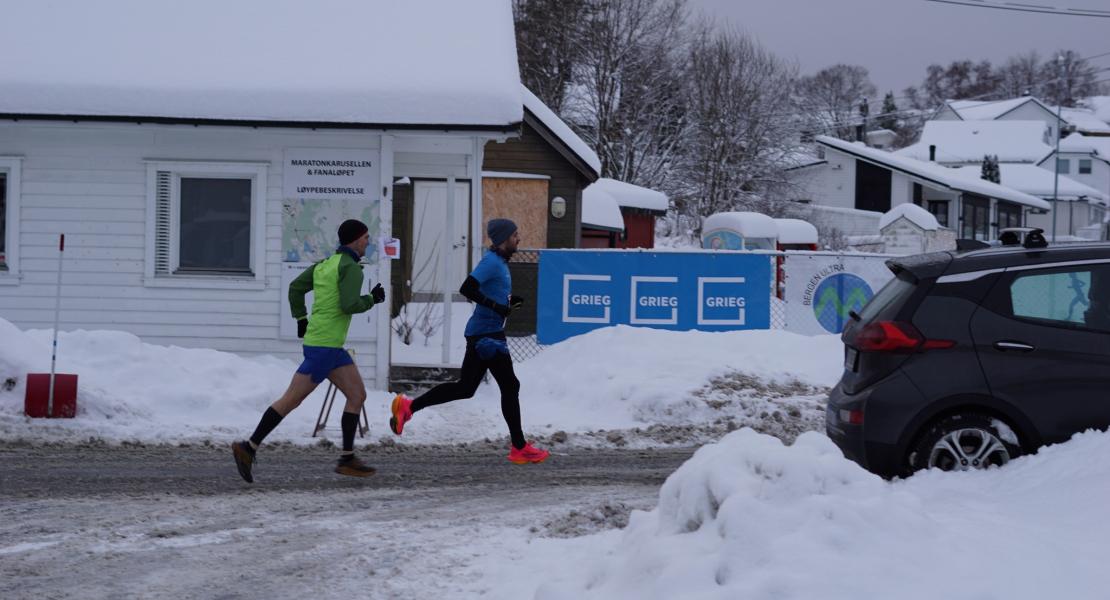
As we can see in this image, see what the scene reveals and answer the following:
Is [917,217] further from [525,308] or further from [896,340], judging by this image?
[896,340]

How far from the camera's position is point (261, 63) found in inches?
547

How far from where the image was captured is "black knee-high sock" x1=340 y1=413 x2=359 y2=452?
9039 mm

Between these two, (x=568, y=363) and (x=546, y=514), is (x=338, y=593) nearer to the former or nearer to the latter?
(x=546, y=514)

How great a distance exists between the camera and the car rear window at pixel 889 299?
7548 millimetres

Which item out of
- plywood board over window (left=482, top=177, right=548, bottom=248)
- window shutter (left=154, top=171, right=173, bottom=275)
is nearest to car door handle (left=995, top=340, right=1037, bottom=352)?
window shutter (left=154, top=171, right=173, bottom=275)

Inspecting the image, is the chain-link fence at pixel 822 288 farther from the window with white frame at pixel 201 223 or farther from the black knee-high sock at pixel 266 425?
the black knee-high sock at pixel 266 425

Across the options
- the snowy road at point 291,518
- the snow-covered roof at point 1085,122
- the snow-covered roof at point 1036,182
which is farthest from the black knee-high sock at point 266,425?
the snow-covered roof at point 1085,122

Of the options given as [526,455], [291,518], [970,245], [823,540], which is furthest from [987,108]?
[823,540]

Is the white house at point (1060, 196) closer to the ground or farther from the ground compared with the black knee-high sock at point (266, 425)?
farther from the ground

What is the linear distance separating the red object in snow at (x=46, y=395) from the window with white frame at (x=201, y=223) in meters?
2.99

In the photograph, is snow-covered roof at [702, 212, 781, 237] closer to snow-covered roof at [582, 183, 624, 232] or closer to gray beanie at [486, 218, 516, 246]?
snow-covered roof at [582, 183, 624, 232]

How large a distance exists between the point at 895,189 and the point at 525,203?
38.4m

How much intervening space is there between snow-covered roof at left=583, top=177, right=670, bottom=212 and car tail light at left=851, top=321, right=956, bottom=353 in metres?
22.1

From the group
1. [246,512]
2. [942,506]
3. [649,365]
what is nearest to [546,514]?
[246,512]
